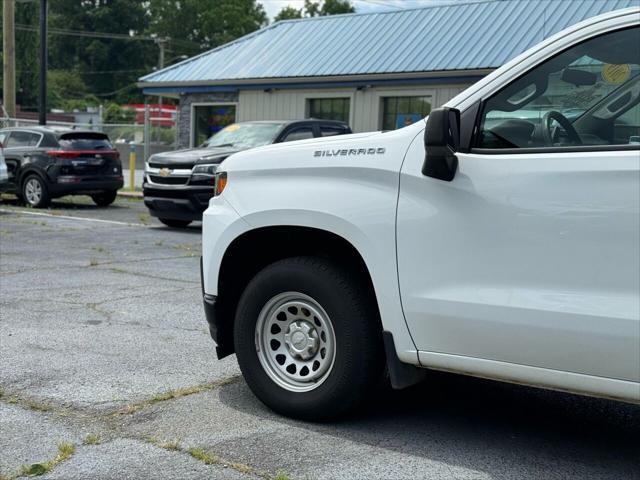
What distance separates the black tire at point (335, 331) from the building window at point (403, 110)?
51.9 ft

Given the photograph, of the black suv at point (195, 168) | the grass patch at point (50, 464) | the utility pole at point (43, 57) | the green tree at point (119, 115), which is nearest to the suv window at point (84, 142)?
the black suv at point (195, 168)

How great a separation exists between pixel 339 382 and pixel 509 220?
45.9 inches

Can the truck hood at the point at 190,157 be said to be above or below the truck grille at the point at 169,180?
above

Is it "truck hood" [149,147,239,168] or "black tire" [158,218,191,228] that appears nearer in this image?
"truck hood" [149,147,239,168]

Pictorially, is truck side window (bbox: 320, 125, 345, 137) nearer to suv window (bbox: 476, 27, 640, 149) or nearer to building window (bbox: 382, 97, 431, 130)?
building window (bbox: 382, 97, 431, 130)

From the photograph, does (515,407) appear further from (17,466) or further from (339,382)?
(17,466)

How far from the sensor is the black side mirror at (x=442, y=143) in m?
3.58

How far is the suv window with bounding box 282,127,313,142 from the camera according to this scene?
46.2 ft

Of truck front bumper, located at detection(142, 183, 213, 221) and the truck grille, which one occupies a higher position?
the truck grille

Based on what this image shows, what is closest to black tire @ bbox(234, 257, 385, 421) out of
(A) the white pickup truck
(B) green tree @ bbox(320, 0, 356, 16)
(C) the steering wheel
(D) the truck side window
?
(A) the white pickup truck

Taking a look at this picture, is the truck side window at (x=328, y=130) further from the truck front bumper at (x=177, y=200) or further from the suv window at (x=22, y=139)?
the suv window at (x=22, y=139)

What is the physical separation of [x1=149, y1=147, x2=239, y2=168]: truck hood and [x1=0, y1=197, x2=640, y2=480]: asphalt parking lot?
6.62 meters

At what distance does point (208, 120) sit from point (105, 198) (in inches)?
276

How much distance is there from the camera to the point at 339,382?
409 cm
